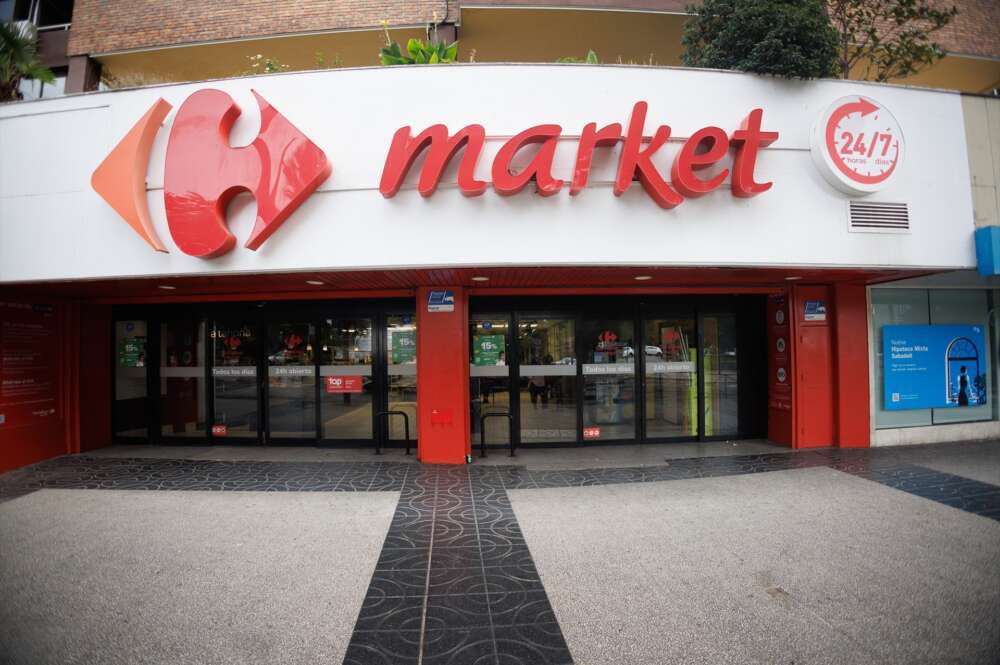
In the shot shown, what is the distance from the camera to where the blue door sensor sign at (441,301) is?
7.29 meters

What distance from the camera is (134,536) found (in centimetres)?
460

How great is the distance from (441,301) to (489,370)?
1.70m

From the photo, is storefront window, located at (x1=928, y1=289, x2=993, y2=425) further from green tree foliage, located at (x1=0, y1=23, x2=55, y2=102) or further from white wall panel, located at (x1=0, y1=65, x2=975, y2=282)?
green tree foliage, located at (x1=0, y1=23, x2=55, y2=102)

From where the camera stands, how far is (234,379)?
8.78 meters

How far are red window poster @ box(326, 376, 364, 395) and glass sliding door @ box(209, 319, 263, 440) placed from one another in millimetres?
1562

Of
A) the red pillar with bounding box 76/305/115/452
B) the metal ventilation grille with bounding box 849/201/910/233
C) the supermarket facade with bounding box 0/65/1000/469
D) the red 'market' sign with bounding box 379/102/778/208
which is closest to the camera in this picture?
the red 'market' sign with bounding box 379/102/778/208

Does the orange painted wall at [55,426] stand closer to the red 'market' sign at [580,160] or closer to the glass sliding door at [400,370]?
the glass sliding door at [400,370]

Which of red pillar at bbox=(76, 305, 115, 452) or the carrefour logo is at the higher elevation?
the carrefour logo

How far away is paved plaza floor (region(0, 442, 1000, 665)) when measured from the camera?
292 cm

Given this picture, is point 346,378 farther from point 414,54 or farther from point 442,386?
point 414,54

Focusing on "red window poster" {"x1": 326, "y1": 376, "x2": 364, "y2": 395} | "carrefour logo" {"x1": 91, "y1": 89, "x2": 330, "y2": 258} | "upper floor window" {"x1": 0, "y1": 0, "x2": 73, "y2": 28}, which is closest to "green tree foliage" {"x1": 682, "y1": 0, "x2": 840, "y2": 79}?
"carrefour logo" {"x1": 91, "y1": 89, "x2": 330, "y2": 258}

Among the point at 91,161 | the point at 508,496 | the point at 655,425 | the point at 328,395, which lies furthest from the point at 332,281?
the point at 655,425

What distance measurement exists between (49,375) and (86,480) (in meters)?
2.83

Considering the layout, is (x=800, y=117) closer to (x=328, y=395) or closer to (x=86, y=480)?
(x=328, y=395)
